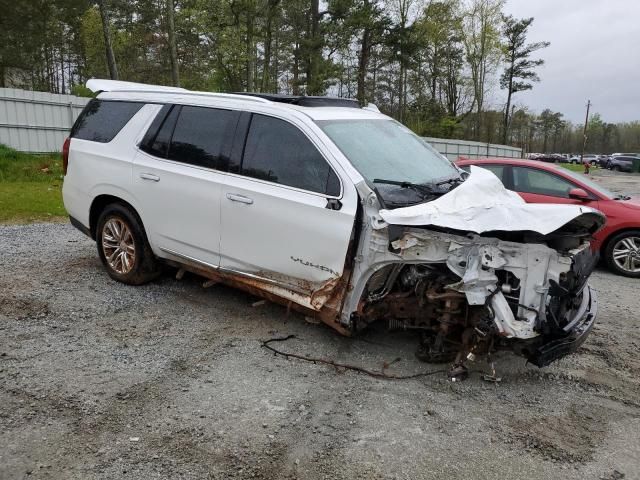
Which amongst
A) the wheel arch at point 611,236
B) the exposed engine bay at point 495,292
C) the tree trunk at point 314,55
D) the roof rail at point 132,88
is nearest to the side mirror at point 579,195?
the wheel arch at point 611,236

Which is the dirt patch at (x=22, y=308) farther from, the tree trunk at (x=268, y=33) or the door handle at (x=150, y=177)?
the tree trunk at (x=268, y=33)

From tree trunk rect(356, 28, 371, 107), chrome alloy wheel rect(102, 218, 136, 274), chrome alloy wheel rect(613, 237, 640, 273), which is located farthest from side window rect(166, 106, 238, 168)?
tree trunk rect(356, 28, 371, 107)

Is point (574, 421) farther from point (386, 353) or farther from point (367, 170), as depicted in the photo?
point (367, 170)

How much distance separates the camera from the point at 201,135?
4.75 metres

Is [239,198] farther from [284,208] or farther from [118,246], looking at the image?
[118,246]

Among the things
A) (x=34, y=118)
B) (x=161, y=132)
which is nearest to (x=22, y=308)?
(x=161, y=132)

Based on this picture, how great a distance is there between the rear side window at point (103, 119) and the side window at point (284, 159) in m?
1.65

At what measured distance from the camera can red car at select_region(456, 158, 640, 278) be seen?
285 inches

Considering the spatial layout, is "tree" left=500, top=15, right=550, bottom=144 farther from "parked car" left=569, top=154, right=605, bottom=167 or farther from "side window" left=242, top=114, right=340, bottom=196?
"side window" left=242, top=114, right=340, bottom=196

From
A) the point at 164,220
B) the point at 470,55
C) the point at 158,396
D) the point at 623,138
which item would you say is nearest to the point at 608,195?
the point at 164,220

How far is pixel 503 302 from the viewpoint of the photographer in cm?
344

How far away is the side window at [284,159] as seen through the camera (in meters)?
3.98

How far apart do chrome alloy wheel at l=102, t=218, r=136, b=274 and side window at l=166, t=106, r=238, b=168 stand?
101cm

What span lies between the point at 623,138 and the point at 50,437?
89.3 meters
